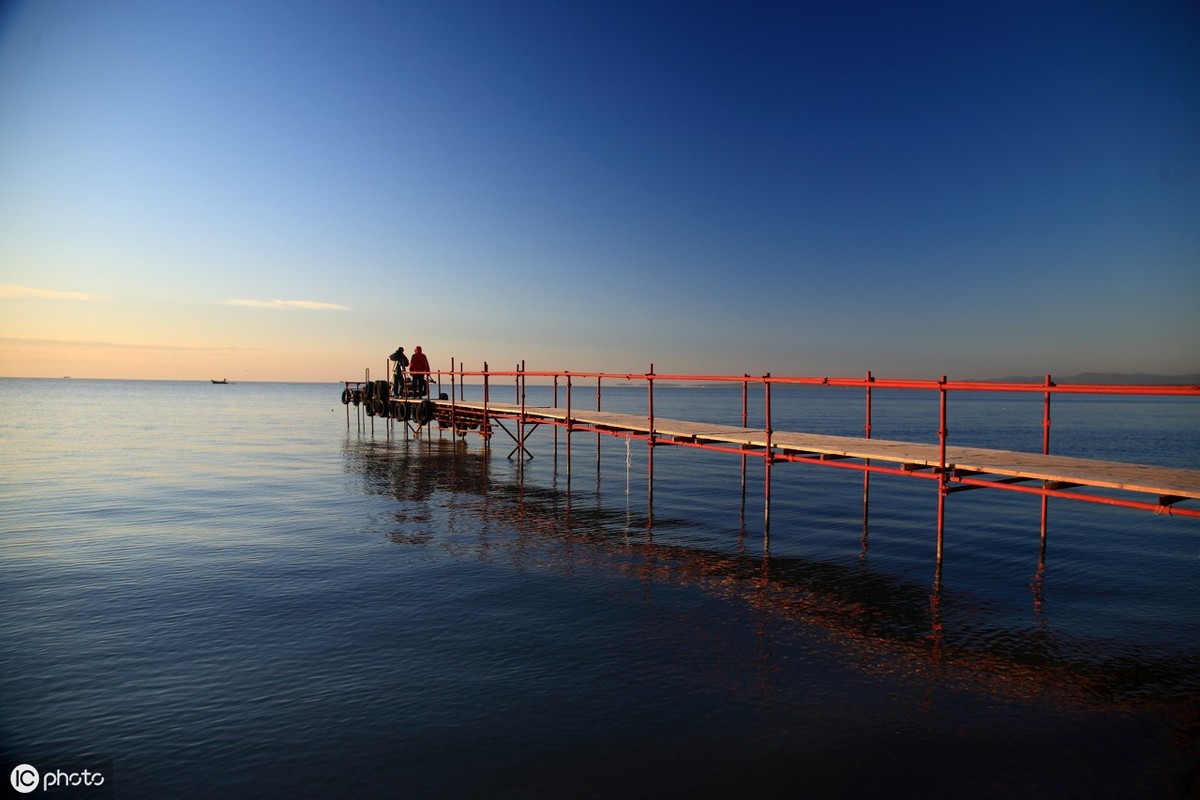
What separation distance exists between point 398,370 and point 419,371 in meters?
2.58

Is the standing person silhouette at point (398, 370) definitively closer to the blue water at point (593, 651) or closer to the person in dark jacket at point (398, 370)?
the person in dark jacket at point (398, 370)

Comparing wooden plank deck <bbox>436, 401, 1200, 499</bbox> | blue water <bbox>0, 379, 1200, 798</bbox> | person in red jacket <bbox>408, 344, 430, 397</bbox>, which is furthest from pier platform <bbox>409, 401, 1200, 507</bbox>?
person in red jacket <bbox>408, 344, 430, 397</bbox>

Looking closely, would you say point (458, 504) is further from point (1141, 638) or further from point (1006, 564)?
point (1141, 638)

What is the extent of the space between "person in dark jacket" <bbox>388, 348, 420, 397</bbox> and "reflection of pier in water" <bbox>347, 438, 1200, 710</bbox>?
56.9 feet

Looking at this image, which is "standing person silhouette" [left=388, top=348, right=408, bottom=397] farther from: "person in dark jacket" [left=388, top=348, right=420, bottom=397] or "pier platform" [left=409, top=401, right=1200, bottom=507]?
"pier platform" [left=409, top=401, right=1200, bottom=507]

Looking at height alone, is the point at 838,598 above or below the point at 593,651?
below

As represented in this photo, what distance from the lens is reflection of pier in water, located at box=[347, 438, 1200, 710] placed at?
302 inches

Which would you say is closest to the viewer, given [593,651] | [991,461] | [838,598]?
[593,651]

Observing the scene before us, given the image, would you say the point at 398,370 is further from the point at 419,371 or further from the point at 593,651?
the point at 593,651

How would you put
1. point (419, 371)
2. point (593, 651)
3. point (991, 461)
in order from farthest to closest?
point (419, 371), point (991, 461), point (593, 651)

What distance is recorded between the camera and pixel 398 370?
3653 cm

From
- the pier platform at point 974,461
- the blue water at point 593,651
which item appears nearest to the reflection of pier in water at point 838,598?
the blue water at point 593,651

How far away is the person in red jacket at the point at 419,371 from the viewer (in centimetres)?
3494

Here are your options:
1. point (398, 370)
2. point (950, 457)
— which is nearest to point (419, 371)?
point (398, 370)
